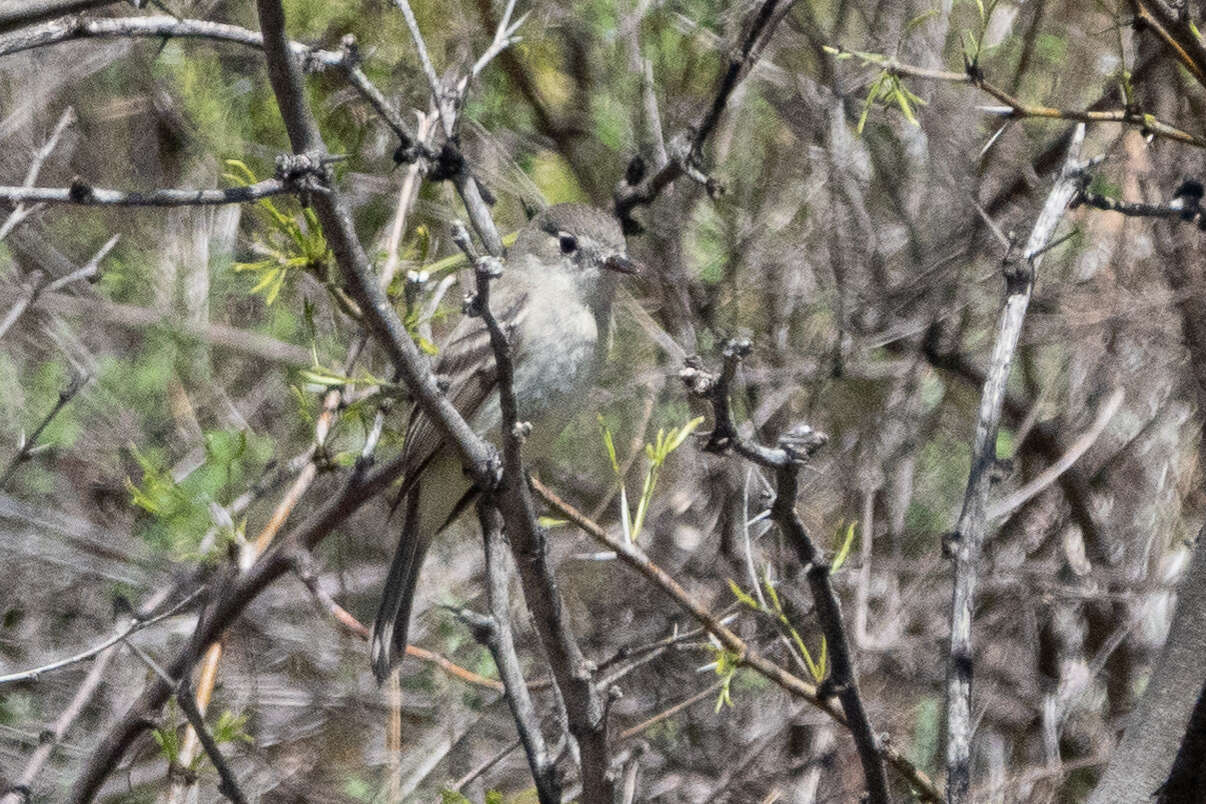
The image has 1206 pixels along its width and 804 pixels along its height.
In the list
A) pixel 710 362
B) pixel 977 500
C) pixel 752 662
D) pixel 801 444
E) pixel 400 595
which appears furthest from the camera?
pixel 710 362

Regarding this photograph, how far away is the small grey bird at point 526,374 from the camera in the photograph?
4.14 m

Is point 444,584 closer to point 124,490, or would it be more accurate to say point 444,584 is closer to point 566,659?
point 124,490

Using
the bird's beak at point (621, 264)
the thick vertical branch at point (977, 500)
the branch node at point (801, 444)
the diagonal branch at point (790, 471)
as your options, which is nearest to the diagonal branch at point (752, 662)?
the thick vertical branch at point (977, 500)

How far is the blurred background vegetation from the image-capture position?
5.09 metres

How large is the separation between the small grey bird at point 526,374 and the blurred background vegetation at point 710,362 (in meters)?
0.49

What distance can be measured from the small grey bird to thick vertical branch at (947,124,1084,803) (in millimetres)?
1755

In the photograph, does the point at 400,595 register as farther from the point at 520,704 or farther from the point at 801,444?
the point at 801,444

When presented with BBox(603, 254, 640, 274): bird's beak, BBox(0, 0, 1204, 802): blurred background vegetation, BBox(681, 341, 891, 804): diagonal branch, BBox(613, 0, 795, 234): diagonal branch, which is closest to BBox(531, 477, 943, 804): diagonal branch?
BBox(681, 341, 891, 804): diagonal branch

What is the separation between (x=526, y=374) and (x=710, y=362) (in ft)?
3.95

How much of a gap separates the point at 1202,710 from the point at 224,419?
4412mm

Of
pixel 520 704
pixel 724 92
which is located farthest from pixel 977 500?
pixel 724 92

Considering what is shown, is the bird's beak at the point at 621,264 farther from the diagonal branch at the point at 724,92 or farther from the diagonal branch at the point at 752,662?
the diagonal branch at the point at 752,662

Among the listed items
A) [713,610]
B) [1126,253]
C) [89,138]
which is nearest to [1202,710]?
[713,610]

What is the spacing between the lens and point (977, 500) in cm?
248
